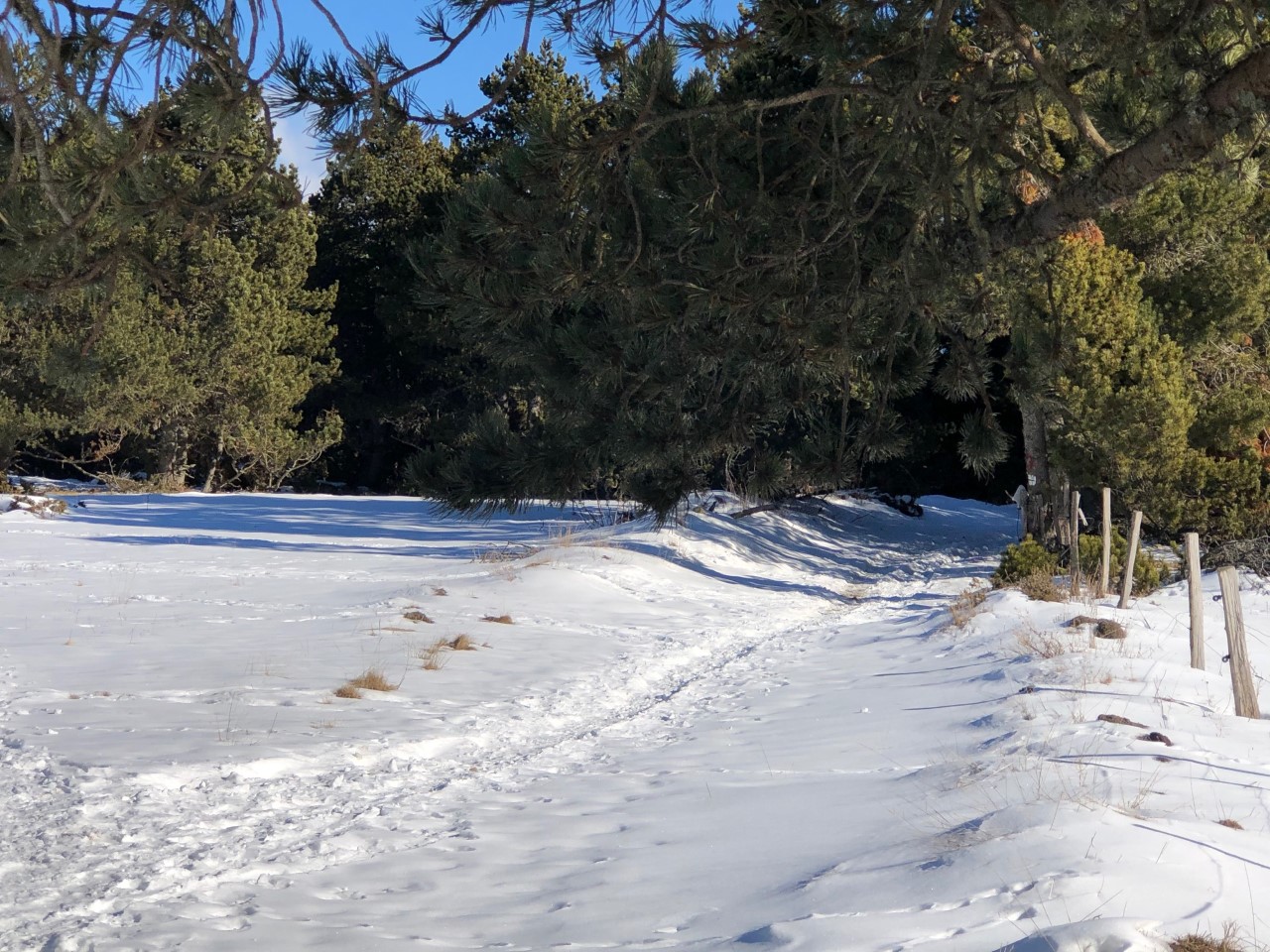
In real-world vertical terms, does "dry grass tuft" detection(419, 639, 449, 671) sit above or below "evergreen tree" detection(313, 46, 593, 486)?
below

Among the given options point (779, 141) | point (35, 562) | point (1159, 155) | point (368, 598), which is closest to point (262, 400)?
point (35, 562)

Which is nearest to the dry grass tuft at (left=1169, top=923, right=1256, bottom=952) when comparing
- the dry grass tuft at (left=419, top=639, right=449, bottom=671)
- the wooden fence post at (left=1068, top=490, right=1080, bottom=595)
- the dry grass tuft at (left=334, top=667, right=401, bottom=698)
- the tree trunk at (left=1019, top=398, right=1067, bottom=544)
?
the dry grass tuft at (left=334, top=667, right=401, bottom=698)

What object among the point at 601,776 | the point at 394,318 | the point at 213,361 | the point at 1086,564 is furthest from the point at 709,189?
the point at 394,318

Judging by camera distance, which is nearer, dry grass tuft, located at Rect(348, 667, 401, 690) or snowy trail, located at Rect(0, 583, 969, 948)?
snowy trail, located at Rect(0, 583, 969, 948)

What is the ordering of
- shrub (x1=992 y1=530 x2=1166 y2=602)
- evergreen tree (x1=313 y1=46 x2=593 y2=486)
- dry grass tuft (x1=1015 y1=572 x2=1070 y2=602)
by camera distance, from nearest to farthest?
dry grass tuft (x1=1015 y1=572 x2=1070 y2=602) < shrub (x1=992 y1=530 x2=1166 y2=602) < evergreen tree (x1=313 y1=46 x2=593 y2=486)

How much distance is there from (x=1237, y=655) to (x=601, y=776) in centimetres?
392

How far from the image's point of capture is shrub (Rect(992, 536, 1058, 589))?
14.3 m

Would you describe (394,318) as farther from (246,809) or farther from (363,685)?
(246,809)

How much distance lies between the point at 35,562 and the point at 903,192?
12.0 metres

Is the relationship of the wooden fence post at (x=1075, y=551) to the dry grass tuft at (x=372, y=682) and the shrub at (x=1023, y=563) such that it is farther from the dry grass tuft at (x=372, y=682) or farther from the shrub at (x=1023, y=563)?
the dry grass tuft at (x=372, y=682)

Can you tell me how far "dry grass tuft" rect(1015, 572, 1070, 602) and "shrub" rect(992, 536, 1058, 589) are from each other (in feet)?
3.13

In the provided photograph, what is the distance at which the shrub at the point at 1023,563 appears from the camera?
14273mm

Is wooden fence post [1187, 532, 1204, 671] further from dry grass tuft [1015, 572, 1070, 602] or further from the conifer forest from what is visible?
dry grass tuft [1015, 572, 1070, 602]

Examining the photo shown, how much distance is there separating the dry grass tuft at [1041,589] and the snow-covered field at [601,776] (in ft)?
1.31
